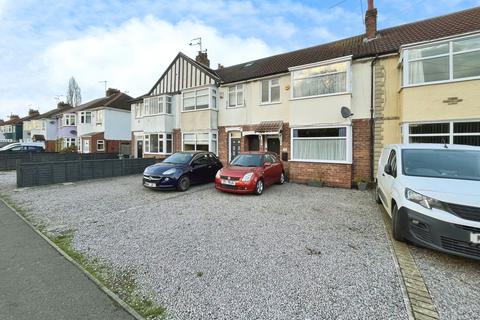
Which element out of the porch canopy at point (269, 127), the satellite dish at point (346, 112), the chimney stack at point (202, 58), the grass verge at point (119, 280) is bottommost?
the grass verge at point (119, 280)

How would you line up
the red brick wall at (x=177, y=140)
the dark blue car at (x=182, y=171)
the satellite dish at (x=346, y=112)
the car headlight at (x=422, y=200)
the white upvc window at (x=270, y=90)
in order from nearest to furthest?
the car headlight at (x=422, y=200), the dark blue car at (x=182, y=171), the satellite dish at (x=346, y=112), the white upvc window at (x=270, y=90), the red brick wall at (x=177, y=140)

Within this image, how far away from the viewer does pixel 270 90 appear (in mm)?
12797

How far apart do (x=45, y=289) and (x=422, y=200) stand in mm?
5483

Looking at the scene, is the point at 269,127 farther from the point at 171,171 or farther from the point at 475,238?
the point at 475,238

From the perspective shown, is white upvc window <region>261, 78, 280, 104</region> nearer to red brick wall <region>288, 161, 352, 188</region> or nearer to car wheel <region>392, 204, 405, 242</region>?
red brick wall <region>288, 161, 352, 188</region>

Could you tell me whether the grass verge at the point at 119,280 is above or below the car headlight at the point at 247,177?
below

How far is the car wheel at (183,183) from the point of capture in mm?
8995

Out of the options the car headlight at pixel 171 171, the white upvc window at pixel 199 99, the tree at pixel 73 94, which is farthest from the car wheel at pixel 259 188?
the tree at pixel 73 94

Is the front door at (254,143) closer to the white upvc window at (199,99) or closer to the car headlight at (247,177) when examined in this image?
the white upvc window at (199,99)

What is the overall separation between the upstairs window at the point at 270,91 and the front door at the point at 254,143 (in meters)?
2.19

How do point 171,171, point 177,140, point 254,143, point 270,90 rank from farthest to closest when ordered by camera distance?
point 177,140 → point 254,143 → point 270,90 → point 171,171

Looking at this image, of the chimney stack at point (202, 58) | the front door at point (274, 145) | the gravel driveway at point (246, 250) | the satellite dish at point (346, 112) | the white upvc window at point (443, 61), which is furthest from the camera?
the chimney stack at point (202, 58)

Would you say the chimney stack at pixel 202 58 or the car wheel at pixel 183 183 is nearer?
the car wheel at pixel 183 183

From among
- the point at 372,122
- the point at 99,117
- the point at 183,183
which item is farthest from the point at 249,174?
the point at 99,117
